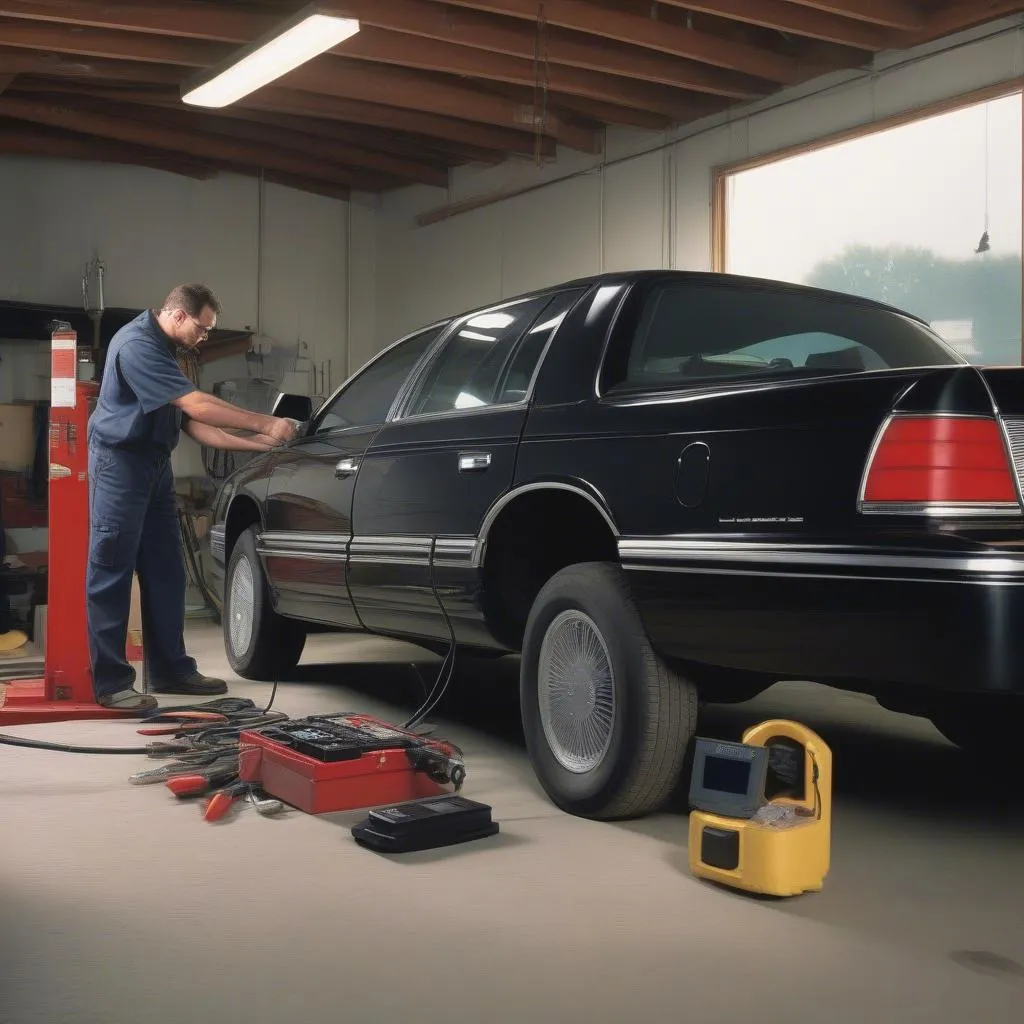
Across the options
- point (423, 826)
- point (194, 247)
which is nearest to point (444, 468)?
point (423, 826)

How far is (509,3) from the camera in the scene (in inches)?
273

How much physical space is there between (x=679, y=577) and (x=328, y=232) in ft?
33.3

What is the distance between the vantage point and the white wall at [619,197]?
7.27 metres

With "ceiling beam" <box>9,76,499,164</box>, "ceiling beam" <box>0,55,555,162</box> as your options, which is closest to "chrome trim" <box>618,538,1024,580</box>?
"ceiling beam" <box>0,55,555,162</box>

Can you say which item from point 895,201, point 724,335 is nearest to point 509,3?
point 895,201

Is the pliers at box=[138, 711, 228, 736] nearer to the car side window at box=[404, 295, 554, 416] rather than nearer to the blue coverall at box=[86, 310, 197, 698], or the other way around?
the blue coverall at box=[86, 310, 197, 698]

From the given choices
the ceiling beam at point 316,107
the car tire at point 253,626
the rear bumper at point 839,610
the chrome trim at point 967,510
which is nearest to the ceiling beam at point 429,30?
the ceiling beam at point 316,107

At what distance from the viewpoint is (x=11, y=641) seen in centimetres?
690

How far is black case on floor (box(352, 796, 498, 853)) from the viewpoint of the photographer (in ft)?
9.88

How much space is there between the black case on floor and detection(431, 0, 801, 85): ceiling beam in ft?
16.7

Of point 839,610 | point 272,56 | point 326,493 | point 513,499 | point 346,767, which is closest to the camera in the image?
point 839,610

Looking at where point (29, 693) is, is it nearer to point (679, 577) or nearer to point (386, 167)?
point (679, 577)

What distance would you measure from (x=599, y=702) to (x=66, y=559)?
2.69 meters

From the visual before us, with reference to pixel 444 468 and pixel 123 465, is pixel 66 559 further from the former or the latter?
pixel 444 468
